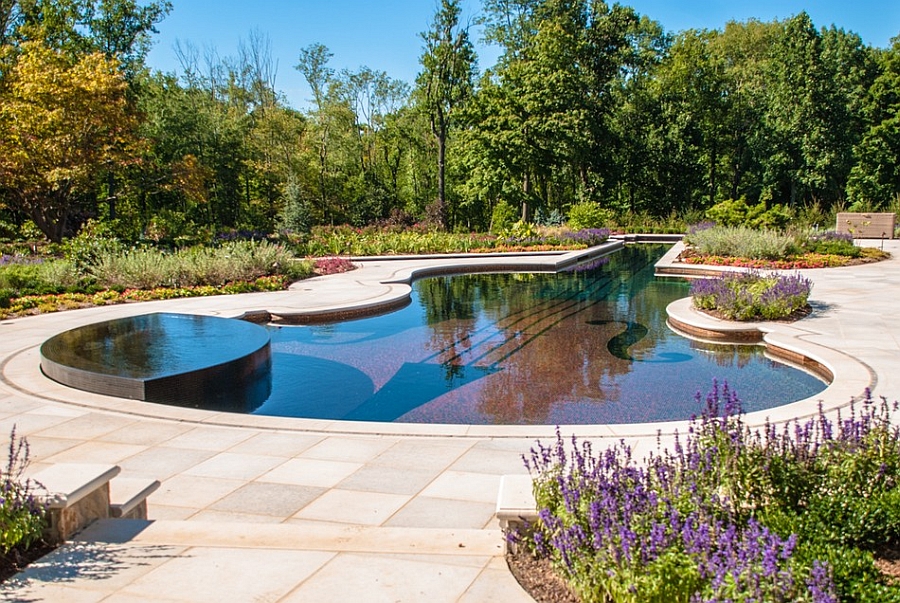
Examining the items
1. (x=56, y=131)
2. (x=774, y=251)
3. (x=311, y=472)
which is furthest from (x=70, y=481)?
(x=56, y=131)

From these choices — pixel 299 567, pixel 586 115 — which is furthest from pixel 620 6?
pixel 299 567

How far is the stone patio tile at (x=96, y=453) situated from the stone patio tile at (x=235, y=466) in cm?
64

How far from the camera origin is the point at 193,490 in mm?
4207

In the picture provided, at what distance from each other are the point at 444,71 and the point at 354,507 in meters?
28.7

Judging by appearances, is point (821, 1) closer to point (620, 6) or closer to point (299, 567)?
point (620, 6)

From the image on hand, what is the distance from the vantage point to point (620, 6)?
3509cm

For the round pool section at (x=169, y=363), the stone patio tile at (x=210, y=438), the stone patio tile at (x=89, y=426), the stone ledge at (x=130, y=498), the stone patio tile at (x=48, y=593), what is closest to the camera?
the stone patio tile at (x=48, y=593)

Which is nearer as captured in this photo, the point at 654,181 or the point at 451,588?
the point at 451,588

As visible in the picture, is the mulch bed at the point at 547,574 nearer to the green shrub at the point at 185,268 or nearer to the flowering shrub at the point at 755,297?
the flowering shrub at the point at 755,297

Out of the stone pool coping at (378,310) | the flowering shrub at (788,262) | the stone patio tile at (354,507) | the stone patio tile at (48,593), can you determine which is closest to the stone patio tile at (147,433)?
the stone pool coping at (378,310)

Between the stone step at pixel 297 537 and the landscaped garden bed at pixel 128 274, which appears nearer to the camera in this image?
the stone step at pixel 297 537

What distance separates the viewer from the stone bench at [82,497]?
3096 millimetres

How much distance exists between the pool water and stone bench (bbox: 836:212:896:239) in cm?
1499

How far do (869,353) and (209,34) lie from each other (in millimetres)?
45568
